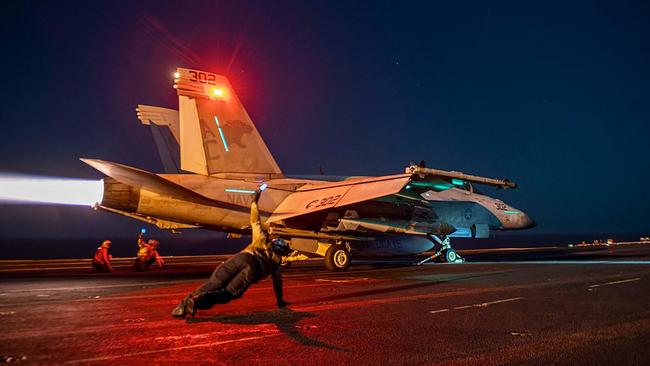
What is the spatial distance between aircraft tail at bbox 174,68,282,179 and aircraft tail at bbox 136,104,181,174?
678cm

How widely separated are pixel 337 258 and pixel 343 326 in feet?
32.1

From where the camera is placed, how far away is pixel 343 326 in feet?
22.0

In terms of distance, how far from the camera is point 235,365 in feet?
15.6

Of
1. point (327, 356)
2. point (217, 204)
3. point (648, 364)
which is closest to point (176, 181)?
point (217, 204)

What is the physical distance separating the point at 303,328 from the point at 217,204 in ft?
30.8

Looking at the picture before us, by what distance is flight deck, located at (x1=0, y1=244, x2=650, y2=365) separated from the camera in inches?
202

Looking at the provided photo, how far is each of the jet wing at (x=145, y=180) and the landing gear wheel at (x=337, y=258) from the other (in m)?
3.97

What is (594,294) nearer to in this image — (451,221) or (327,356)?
(327,356)

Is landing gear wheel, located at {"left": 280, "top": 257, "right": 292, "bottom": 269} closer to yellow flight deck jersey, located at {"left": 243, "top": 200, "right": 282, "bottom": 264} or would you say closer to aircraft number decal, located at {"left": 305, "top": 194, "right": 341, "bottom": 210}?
aircraft number decal, located at {"left": 305, "top": 194, "right": 341, "bottom": 210}

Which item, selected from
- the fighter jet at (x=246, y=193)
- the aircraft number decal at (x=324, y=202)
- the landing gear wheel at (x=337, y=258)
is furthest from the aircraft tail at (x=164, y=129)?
the aircraft number decal at (x=324, y=202)

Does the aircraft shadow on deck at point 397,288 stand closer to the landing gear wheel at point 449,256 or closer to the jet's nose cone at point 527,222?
the landing gear wheel at point 449,256

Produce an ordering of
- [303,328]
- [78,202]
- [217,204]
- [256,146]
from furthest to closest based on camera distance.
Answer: [256,146], [217,204], [78,202], [303,328]

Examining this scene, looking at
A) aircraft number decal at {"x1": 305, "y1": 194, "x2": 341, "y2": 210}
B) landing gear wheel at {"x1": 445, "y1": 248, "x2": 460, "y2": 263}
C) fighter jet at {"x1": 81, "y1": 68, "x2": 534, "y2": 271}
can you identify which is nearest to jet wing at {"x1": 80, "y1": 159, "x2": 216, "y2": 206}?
fighter jet at {"x1": 81, "y1": 68, "x2": 534, "y2": 271}

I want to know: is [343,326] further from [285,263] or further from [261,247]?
[285,263]
